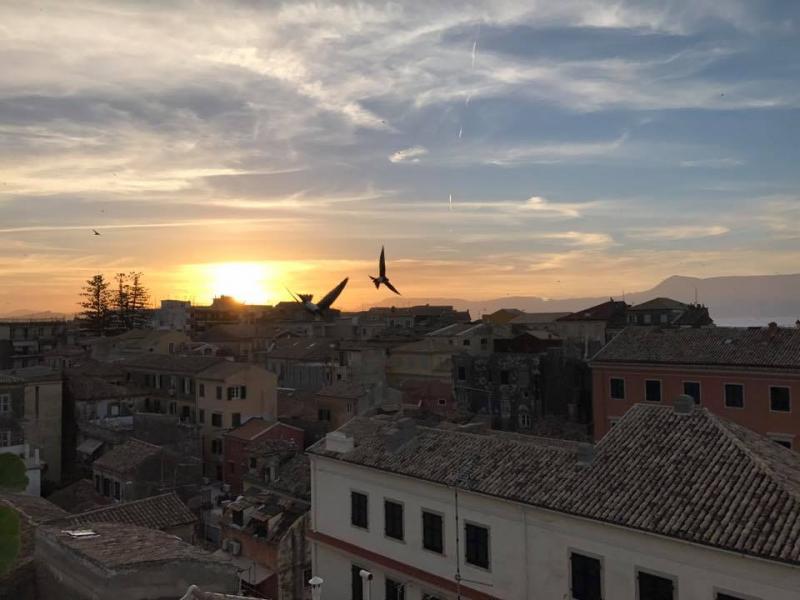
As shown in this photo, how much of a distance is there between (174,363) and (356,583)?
34.6 metres

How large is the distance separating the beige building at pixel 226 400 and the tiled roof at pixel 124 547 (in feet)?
94.0

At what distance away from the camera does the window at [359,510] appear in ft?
74.3

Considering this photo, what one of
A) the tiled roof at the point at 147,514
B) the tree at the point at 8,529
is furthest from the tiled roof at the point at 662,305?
the tree at the point at 8,529

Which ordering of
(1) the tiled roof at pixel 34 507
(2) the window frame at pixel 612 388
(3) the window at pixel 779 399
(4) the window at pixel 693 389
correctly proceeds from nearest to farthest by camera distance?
(1) the tiled roof at pixel 34 507, (3) the window at pixel 779 399, (4) the window at pixel 693 389, (2) the window frame at pixel 612 388

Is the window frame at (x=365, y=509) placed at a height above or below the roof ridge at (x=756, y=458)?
below

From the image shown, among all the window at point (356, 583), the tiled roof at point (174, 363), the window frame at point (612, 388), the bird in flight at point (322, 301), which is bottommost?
the window at point (356, 583)

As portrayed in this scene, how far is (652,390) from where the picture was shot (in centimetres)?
3972

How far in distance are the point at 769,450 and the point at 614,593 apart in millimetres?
5887

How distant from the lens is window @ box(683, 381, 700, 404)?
3769cm

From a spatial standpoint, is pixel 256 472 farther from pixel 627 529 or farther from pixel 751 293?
pixel 751 293

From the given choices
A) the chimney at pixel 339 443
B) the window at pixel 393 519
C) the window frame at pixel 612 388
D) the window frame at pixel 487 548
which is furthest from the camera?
the window frame at pixel 612 388

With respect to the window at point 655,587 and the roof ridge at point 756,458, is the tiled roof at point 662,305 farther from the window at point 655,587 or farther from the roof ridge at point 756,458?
the window at point 655,587

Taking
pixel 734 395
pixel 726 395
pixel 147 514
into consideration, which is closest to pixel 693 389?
pixel 726 395

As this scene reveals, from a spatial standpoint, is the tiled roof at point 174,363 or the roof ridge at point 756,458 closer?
the roof ridge at point 756,458
